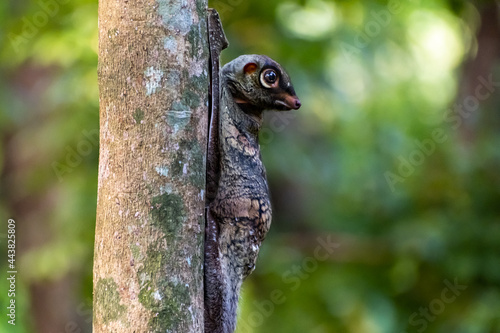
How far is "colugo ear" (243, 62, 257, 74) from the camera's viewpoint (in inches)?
143

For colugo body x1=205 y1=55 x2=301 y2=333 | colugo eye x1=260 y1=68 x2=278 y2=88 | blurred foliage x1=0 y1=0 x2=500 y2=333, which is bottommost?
blurred foliage x1=0 y1=0 x2=500 y2=333

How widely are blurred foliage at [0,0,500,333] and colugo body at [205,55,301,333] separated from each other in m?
3.65

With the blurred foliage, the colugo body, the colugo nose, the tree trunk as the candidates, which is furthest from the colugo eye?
→ the blurred foliage

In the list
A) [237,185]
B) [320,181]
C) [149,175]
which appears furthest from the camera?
[320,181]

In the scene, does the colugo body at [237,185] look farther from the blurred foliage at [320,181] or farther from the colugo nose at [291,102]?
the blurred foliage at [320,181]

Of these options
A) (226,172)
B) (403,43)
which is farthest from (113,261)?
(403,43)

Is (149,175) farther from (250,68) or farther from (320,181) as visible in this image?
(320,181)

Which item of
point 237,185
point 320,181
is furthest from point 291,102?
point 320,181

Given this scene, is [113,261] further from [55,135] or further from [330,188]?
[330,188]

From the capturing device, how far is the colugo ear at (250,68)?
11.9ft

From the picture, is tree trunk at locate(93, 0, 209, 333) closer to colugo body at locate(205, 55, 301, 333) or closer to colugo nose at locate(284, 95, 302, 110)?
colugo body at locate(205, 55, 301, 333)

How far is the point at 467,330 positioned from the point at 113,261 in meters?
5.03

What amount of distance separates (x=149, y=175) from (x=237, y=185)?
714mm

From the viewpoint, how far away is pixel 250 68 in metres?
3.64
